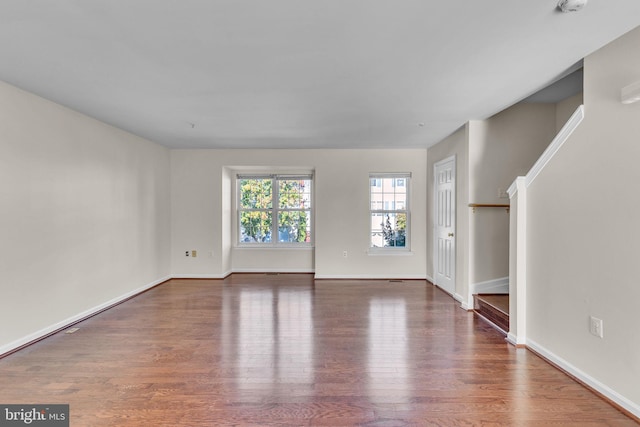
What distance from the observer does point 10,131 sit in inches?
113

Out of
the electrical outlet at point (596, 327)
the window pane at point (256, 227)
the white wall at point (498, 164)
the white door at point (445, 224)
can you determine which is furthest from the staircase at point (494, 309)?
the window pane at point (256, 227)

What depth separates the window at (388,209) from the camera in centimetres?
604

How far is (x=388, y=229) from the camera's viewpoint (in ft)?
19.9

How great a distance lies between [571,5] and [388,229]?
459cm

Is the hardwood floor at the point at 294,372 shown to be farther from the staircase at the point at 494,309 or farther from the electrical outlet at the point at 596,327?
the electrical outlet at the point at 596,327

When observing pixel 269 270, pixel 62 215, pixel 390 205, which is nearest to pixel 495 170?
pixel 390 205

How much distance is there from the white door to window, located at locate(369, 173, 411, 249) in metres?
0.76

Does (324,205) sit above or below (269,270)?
above

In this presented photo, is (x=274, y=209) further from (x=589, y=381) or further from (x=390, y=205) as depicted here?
(x=589, y=381)

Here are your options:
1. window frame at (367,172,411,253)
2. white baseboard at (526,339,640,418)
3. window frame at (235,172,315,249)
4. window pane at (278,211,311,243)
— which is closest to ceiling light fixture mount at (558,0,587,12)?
white baseboard at (526,339,640,418)

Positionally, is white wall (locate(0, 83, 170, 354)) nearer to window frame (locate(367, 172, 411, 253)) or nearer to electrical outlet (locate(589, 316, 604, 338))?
window frame (locate(367, 172, 411, 253))

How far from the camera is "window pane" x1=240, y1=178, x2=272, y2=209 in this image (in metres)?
6.57

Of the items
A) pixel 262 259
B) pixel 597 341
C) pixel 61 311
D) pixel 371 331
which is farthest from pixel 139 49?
pixel 262 259

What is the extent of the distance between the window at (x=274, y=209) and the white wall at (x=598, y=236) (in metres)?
4.37
